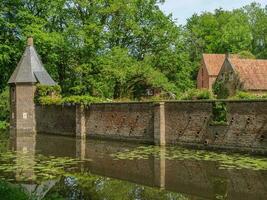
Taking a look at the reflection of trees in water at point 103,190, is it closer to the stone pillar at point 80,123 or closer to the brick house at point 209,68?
the stone pillar at point 80,123

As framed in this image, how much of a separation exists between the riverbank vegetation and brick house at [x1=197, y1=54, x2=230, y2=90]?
42.5 ft

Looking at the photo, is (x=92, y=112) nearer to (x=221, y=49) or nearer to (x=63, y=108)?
(x=63, y=108)

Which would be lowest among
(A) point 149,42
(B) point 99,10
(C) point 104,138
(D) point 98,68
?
(C) point 104,138

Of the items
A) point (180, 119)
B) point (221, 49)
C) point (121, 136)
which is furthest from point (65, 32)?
point (221, 49)

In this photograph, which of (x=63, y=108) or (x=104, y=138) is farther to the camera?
(x=63, y=108)

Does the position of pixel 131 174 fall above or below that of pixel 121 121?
below

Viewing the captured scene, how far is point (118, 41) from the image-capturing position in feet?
127

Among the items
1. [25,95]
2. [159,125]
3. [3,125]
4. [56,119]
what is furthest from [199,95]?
[3,125]

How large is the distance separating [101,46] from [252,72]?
14032 millimetres

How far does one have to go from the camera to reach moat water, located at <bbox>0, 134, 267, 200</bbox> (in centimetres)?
1139

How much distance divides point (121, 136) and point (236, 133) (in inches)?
343

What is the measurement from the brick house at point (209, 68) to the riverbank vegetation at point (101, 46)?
13.0 meters

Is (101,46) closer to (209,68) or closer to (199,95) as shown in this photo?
(199,95)

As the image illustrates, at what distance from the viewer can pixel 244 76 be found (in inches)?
1561
